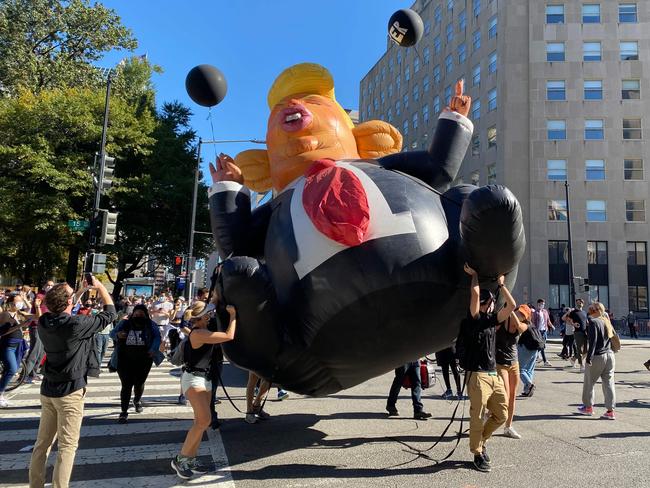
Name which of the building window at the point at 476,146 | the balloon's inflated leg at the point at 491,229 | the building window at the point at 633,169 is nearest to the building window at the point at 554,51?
the building window at the point at 476,146

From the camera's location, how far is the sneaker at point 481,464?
4664 millimetres

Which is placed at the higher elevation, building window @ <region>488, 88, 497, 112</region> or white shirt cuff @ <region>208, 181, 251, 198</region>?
building window @ <region>488, 88, 497, 112</region>

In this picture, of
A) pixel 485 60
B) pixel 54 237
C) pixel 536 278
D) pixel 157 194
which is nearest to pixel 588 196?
pixel 536 278

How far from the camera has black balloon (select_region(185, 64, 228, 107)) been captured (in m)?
5.97

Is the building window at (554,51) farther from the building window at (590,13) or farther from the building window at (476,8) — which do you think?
the building window at (476,8)

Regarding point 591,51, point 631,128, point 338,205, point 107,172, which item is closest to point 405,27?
point 338,205

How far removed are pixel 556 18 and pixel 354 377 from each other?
35383 millimetres

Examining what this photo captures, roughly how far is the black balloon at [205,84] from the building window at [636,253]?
31412 millimetres

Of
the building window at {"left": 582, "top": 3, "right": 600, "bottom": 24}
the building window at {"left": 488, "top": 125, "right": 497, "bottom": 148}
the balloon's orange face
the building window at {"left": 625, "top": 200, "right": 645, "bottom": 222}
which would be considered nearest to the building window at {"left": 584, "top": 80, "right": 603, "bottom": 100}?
the building window at {"left": 582, "top": 3, "right": 600, "bottom": 24}

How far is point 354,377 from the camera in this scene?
14.5 feet

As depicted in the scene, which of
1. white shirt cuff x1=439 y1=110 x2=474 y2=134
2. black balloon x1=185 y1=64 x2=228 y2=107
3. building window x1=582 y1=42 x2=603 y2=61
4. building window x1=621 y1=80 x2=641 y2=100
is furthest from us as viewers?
building window x1=582 y1=42 x2=603 y2=61

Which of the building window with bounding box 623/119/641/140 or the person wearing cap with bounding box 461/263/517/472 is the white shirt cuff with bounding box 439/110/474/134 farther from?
the building window with bounding box 623/119/641/140

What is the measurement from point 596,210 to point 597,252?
8.62 ft

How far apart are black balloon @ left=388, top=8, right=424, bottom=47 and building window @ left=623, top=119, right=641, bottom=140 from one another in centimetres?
3062
